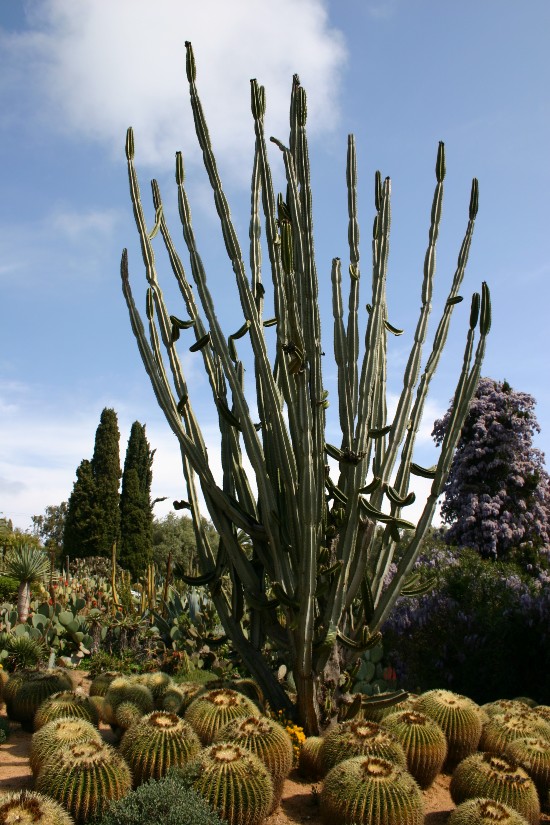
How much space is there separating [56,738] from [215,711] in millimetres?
967

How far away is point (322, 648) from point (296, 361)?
1.80m

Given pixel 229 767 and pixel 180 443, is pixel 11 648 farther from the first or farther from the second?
pixel 229 767

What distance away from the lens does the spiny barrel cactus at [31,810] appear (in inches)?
135

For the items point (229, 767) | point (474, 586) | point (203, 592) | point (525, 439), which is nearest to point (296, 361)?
point (229, 767)

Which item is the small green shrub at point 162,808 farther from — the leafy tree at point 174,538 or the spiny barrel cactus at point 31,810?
the leafy tree at point 174,538

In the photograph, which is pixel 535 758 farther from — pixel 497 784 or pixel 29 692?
pixel 29 692

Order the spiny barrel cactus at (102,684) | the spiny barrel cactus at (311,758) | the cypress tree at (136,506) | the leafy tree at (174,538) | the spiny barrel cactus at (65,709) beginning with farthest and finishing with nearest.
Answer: the leafy tree at (174,538), the cypress tree at (136,506), the spiny barrel cactus at (102,684), the spiny barrel cactus at (65,709), the spiny barrel cactus at (311,758)

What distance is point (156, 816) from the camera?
3.49 metres

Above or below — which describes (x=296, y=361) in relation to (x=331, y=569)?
above

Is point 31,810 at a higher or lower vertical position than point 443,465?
lower

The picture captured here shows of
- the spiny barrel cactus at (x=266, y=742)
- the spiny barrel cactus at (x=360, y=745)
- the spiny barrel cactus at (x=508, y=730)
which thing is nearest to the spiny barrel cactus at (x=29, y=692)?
the spiny barrel cactus at (x=266, y=742)

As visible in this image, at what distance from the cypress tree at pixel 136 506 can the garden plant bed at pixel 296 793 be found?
20.4m

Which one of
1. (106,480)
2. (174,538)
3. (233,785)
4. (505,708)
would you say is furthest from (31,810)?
(174,538)

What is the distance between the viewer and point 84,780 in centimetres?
390
